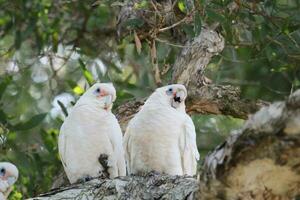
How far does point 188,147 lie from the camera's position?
416 cm

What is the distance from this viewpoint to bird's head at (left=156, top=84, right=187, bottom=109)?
13.6 feet

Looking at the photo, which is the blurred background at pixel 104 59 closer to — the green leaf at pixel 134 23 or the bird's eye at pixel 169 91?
the green leaf at pixel 134 23

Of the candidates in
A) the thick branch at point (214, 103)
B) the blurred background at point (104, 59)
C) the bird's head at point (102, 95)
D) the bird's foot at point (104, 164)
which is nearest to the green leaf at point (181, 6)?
the blurred background at point (104, 59)

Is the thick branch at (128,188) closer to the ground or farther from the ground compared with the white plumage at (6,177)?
farther from the ground

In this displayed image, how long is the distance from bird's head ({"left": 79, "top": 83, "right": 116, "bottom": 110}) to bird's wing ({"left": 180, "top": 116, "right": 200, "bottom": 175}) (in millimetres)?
442

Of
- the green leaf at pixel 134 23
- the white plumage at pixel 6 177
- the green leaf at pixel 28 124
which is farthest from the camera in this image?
the green leaf at pixel 28 124

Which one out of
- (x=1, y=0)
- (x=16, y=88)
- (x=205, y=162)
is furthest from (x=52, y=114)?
(x=205, y=162)

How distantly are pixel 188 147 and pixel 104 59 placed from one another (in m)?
1.81

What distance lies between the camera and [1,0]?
5.76 meters

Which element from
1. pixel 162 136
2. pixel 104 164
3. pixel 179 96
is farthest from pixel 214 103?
pixel 104 164

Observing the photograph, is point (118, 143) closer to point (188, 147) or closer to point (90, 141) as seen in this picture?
point (90, 141)

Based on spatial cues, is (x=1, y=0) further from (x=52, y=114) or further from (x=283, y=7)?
(x=283, y=7)

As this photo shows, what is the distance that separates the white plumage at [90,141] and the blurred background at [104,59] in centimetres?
41

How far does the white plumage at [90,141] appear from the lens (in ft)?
13.5
